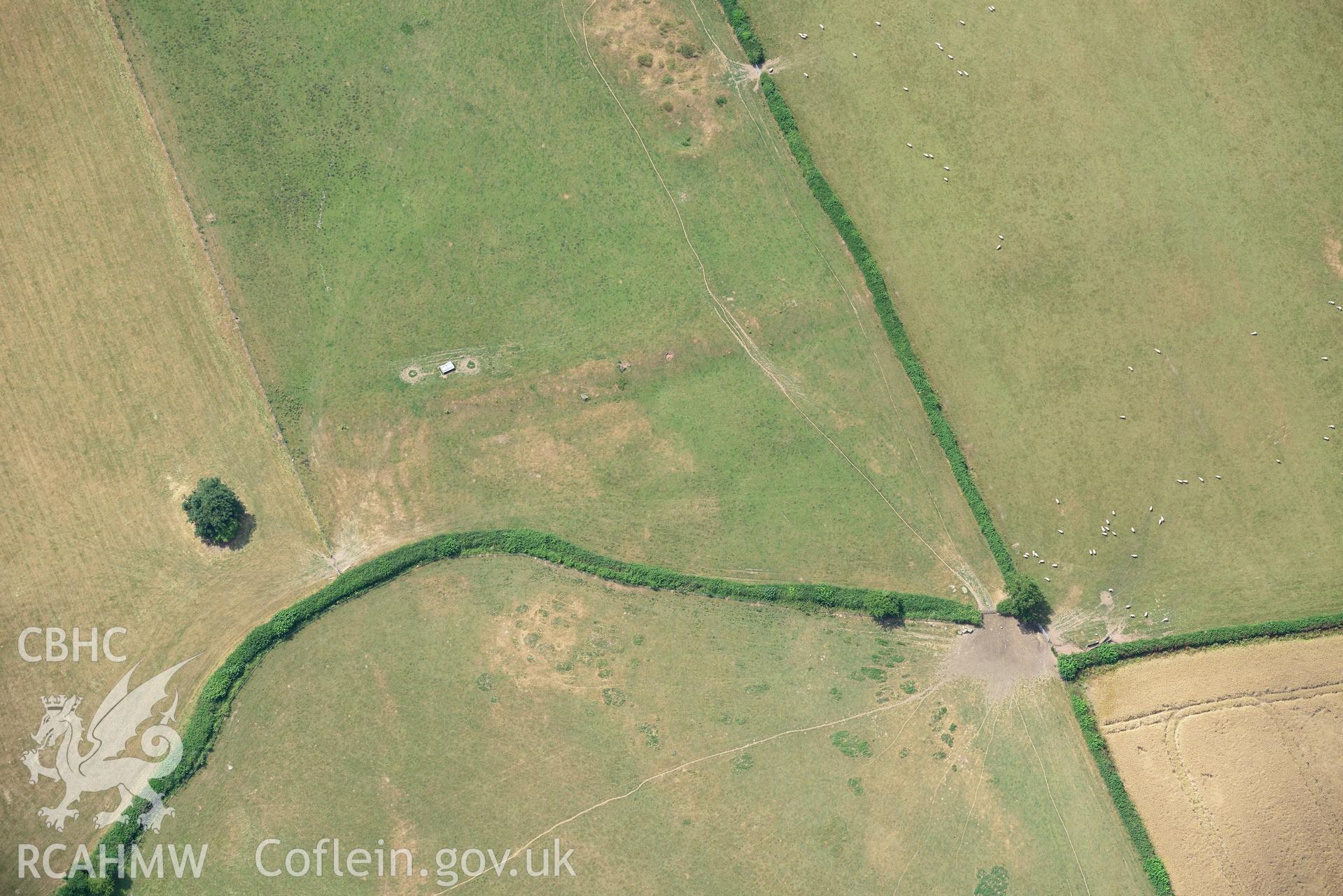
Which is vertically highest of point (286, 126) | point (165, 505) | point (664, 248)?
point (286, 126)

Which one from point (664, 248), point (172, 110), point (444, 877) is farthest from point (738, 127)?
point (444, 877)

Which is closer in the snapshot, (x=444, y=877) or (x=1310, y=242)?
(x=444, y=877)

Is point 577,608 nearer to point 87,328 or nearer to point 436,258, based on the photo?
point 436,258

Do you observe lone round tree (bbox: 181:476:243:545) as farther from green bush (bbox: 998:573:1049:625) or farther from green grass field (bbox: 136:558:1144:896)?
green bush (bbox: 998:573:1049:625)

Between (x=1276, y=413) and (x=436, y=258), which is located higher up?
(x=436, y=258)

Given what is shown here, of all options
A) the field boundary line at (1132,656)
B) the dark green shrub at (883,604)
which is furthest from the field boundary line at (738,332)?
the field boundary line at (1132,656)

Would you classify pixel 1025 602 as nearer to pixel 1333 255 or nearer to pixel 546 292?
pixel 1333 255

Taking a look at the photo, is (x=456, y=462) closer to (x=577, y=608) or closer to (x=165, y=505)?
(x=577, y=608)
